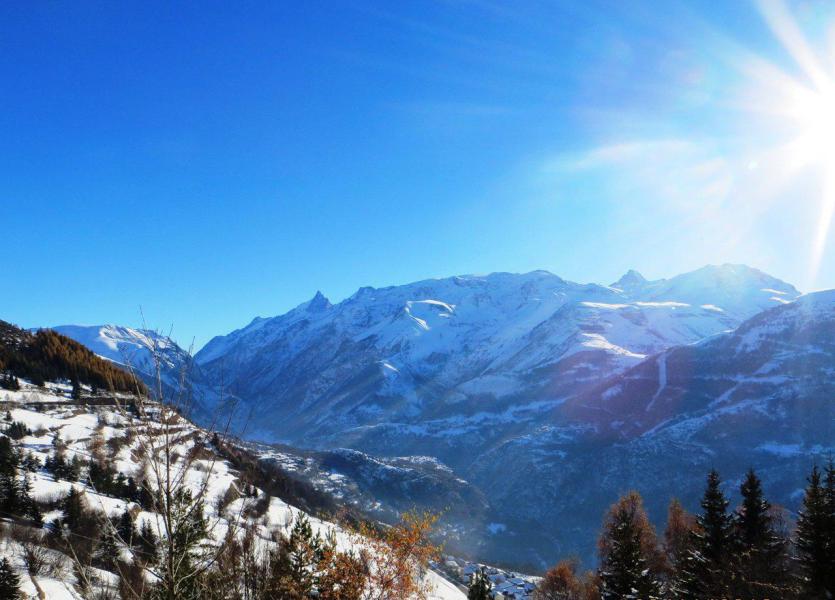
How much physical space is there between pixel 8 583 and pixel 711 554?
50.3 meters

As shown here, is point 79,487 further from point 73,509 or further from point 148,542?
point 148,542

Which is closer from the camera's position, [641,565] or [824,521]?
[824,521]

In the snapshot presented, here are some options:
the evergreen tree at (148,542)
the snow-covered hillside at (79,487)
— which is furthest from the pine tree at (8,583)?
the evergreen tree at (148,542)

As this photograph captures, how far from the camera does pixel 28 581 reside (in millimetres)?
36938

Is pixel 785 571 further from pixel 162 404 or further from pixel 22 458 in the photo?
pixel 22 458

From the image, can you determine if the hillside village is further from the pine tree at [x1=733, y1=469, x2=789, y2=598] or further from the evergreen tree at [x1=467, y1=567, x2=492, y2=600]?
the pine tree at [x1=733, y1=469, x2=789, y2=598]

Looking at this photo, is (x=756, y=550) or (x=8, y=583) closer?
(x=8, y=583)

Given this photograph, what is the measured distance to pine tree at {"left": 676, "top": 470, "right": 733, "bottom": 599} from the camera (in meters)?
35.3

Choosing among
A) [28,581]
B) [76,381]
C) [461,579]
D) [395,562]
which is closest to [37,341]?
[76,381]

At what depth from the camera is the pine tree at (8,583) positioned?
29922 millimetres

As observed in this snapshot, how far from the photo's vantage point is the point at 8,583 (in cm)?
3055

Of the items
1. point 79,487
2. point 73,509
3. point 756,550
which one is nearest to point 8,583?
point 73,509

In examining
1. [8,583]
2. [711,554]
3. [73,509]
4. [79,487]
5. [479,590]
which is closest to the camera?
[8,583]

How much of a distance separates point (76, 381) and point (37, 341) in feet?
69.6
